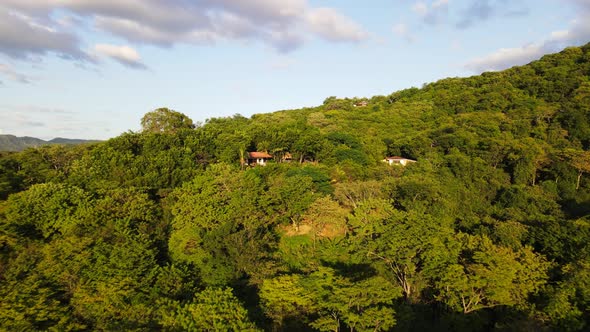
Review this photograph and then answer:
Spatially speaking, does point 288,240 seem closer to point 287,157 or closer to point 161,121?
point 287,157

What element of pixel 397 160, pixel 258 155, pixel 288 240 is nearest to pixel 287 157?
pixel 258 155

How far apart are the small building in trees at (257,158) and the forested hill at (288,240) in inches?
37.1

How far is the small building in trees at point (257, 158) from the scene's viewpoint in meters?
41.9

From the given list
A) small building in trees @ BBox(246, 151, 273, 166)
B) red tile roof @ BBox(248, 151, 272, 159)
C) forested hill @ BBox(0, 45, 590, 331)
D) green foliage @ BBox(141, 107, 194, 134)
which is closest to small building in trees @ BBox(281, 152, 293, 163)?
small building in trees @ BBox(246, 151, 273, 166)

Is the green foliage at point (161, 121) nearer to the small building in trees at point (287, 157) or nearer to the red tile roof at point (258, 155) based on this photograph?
the red tile roof at point (258, 155)

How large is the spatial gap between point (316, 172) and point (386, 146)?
24572 millimetres

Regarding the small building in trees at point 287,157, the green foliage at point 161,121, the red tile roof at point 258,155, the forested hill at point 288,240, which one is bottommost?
the forested hill at point 288,240

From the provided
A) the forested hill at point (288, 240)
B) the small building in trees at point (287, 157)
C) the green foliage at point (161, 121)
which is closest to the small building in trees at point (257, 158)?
the forested hill at point (288, 240)

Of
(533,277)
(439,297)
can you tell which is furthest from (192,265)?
(533,277)

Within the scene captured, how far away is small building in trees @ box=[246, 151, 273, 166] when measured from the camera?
41.9 meters

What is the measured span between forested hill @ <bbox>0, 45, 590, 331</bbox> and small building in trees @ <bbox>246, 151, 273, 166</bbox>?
0.94 m

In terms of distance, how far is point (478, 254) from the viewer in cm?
1830

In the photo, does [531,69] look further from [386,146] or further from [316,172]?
[316,172]

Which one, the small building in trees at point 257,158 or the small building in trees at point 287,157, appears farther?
the small building in trees at point 287,157
